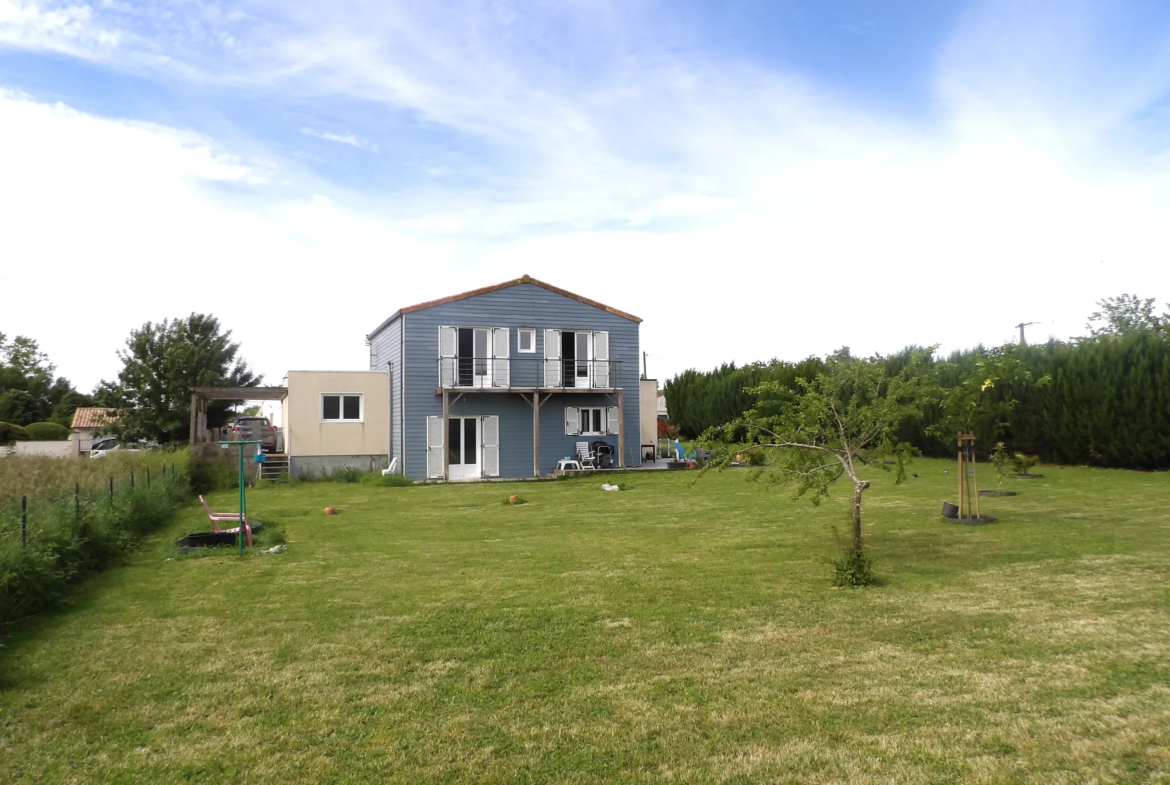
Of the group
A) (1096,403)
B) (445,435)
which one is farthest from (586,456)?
(1096,403)

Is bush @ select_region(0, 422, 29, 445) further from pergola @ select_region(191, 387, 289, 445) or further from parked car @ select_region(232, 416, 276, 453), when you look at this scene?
pergola @ select_region(191, 387, 289, 445)

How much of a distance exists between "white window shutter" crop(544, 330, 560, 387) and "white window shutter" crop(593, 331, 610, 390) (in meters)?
1.32

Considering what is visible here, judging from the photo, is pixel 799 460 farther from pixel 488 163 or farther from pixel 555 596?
pixel 488 163

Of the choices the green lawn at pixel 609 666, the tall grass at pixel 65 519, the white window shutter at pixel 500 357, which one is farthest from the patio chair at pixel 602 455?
the green lawn at pixel 609 666

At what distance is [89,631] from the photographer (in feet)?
21.9

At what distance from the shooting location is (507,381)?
2480cm

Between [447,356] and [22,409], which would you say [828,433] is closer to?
[447,356]

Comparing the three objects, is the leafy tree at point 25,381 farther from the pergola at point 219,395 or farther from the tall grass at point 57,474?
the tall grass at point 57,474

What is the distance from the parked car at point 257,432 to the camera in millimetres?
26525

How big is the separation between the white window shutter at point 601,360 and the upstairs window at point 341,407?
24.6 feet

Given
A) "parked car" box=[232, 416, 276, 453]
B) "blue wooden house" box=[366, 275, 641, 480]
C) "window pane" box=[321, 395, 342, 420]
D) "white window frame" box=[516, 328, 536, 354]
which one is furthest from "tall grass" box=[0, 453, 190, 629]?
"white window frame" box=[516, 328, 536, 354]

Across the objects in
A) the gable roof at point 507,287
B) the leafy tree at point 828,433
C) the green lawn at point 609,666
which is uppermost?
the gable roof at point 507,287

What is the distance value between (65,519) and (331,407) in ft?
50.0

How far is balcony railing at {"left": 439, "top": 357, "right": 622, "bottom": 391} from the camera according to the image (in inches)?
958
